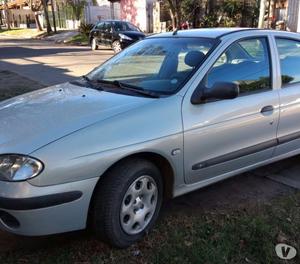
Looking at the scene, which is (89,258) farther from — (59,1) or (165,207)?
(59,1)

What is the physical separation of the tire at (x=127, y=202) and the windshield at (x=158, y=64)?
75cm

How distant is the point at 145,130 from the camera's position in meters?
3.38

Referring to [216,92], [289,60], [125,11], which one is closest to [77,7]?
[125,11]

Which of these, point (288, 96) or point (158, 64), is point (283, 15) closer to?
point (288, 96)

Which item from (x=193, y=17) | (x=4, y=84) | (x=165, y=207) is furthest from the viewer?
(x=193, y=17)

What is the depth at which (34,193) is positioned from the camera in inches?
116

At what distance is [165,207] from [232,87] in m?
1.27

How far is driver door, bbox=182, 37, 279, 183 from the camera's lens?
12.3ft

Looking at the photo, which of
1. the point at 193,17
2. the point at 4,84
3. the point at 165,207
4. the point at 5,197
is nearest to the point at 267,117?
the point at 165,207

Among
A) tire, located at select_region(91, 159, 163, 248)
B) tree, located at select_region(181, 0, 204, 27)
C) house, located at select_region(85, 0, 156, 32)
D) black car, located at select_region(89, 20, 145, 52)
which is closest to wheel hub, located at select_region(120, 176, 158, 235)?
tire, located at select_region(91, 159, 163, 248)

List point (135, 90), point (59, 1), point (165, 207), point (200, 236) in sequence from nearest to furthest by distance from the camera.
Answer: point (200, 236), point (135, 90), point (165, 207), point (59, 1)

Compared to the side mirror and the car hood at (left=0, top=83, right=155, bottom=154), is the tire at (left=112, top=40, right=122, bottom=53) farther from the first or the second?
the side mirror

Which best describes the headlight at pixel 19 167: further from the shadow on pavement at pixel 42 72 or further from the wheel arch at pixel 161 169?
the shadow on pavement at pixel 42 72

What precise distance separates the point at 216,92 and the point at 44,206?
1.64 meters
